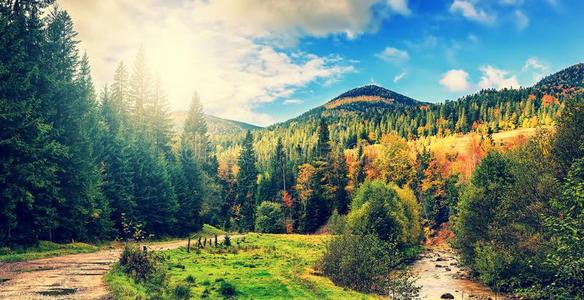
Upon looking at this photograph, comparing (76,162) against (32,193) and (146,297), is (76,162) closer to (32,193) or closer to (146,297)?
(32,193)

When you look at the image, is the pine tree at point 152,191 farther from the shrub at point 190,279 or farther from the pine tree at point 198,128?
the pine tree at point 198,128

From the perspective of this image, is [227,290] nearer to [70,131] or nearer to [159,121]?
[70,131]

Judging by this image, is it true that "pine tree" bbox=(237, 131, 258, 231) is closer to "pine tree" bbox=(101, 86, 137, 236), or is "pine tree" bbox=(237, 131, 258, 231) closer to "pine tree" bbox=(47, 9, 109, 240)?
"pine tree" bbox=(101, 86, 137, 236)

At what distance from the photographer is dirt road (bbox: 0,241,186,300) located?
54.1ft

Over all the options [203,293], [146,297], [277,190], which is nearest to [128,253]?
[203,293]

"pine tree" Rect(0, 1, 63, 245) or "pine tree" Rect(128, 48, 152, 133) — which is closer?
"pine tree" Rect(0, 1, 63, 245)

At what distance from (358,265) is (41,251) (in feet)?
84.4

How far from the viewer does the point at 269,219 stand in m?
93.9

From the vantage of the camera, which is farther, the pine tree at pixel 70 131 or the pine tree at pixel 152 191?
the pine tree at pixel 152 191

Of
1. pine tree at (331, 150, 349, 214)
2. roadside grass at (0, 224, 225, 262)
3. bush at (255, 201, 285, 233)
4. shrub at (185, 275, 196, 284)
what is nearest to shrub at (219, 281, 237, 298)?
shrub at (185, 275, 196, 284)

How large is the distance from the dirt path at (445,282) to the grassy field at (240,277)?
1046 cm

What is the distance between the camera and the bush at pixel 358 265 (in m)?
33.8

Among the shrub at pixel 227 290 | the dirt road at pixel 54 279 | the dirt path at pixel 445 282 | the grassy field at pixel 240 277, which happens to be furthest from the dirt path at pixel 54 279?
the dirt path at pixel 445 282

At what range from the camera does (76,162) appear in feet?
124
